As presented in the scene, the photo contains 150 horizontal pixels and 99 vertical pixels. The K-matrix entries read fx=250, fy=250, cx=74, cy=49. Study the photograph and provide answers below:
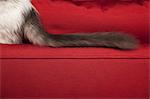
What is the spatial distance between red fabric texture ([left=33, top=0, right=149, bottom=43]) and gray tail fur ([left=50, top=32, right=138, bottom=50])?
6cm

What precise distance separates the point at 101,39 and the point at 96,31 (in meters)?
0.11

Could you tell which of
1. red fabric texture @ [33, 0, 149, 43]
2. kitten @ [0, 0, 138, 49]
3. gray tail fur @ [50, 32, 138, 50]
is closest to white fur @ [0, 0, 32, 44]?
kitten @ [0, 0, 138, 49]

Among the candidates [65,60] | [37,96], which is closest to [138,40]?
[65,60]

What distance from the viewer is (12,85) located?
859 millimetres

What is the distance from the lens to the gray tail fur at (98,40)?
87 cm

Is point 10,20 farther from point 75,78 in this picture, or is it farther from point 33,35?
point 75,78

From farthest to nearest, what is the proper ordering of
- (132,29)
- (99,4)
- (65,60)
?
(99,4) → (132,29) → (65,60)

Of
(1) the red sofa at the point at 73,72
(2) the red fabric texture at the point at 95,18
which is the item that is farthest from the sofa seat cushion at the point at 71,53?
(2) the red fabric texture at the point at 95,18

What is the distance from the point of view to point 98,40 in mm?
900

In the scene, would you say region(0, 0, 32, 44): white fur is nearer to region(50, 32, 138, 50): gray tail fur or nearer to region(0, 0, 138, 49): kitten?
region(0, 0, 138, 49): kitten

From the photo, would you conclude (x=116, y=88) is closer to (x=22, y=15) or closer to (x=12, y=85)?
(x=12, y=85)

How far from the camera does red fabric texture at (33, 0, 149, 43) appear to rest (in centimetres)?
95

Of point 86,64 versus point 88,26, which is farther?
point 88,26

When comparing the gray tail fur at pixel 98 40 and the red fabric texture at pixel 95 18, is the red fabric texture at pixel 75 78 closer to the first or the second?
the gray tail fur at pixel 98 40
